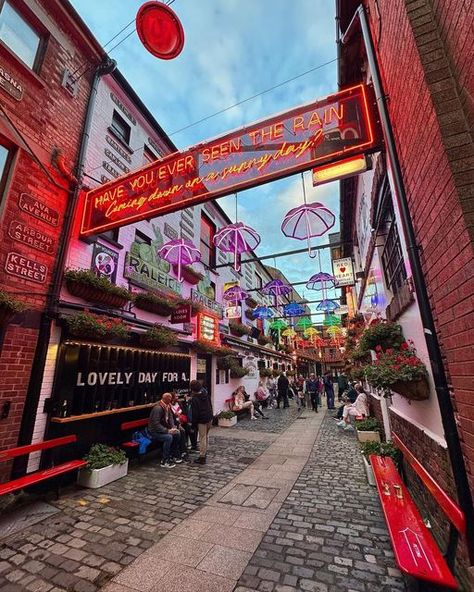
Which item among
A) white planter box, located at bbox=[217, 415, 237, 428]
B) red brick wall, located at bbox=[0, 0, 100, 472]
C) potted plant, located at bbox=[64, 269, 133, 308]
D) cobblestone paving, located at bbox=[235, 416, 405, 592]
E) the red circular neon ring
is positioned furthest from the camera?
white planter box, located at bbox=[217, 415, 237, 428]

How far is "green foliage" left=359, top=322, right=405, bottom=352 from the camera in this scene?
4.78 meters

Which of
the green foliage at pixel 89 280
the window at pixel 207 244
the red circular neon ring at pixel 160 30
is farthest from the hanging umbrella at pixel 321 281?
the red circular neon ring at pixel 160 30

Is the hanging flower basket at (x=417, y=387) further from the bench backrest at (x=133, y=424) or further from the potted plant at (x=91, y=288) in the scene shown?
the bench backrest at (x=133, y=424)

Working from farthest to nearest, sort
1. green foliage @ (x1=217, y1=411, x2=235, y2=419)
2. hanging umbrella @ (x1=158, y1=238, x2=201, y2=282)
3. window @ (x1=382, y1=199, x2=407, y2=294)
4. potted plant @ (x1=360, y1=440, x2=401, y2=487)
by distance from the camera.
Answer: green foliage @ (x1=217, y1=411, x2=235, y2=419) → hanging umbrella @ (x1=158, y1=238, x2=201, y2=282) → potted plant @ (x1=360, y1=440, x2=401, y2=487) → window @ (x1=382, y1=199, x2=407, y2=294)

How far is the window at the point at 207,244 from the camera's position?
13155mm

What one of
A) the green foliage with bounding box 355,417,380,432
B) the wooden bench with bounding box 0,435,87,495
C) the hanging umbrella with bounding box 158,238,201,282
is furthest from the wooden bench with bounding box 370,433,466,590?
→ the hanging umbrella with bounding box 158,238,201,282

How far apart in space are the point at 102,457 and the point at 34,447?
1.34 m

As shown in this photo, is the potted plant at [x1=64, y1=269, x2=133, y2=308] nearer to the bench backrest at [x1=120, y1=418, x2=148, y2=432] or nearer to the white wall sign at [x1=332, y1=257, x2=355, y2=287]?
the bench backrest at [x1=120, y1=418, x2=148, y2=432]

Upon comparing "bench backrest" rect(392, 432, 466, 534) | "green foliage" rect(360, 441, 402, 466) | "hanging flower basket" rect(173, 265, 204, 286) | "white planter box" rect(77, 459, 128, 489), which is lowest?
"white planter box" rect(77, 459, 128, 489)

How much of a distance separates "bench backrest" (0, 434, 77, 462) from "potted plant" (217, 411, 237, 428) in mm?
6847

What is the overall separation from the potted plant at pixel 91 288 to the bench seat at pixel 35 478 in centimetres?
332

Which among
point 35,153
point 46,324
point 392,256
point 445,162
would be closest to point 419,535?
point 445,162

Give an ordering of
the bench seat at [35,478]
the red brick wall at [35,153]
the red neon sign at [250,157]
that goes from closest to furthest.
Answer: the bench seat at [35,478] → the red neon sign at [250,157] → the red brick wall at [35,153]

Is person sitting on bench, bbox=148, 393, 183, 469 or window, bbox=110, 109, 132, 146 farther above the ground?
window, bbox=110, 109, 132, 146
